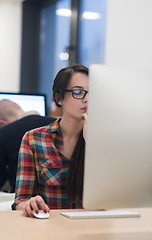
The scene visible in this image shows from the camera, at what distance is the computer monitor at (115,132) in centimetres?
106

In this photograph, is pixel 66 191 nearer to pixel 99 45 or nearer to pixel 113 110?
pixel 113 110

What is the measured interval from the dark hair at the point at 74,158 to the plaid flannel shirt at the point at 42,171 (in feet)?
0.11

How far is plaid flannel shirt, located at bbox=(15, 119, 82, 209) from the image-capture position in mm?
1694

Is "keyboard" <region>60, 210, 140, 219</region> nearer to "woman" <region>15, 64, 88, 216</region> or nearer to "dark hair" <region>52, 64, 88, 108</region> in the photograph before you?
"woman" <region>15, 64, 88, 216</region>

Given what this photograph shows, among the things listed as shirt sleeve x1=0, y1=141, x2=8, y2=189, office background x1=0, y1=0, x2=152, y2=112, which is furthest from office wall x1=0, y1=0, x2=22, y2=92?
shirt sleeve x1=0, y1=141, x2=8, y2=189

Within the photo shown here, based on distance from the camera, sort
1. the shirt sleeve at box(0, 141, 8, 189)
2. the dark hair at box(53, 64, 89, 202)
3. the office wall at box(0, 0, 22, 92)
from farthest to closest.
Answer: the office wall at box(0, 0, 22, 92)
the shirt sleeve at box(0, 141, 8, 189)
the dark hair at box(53, 64, 89, 202)

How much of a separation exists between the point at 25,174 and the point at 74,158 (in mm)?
182

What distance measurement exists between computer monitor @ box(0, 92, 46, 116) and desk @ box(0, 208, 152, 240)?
5.75 feet

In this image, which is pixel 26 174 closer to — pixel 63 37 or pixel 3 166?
pixel 3 166

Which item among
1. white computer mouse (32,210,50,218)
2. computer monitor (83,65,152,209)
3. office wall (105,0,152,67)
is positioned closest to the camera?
computer monitor (83,65,152,209)

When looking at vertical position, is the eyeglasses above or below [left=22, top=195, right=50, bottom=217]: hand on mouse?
above

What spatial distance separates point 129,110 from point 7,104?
2039 mm

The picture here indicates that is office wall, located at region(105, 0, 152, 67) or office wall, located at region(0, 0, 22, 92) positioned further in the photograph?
office wall, located at region(0, 0, 22, 92)

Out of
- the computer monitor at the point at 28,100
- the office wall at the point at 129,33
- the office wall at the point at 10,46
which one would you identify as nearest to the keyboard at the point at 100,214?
the computer monitor at the point at 28,100
